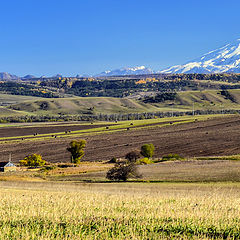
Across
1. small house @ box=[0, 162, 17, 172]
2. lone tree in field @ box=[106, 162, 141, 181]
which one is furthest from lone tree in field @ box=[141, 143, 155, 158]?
lone tree in field @ box=[106, 162, 141, 181]

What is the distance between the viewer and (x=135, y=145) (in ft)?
305

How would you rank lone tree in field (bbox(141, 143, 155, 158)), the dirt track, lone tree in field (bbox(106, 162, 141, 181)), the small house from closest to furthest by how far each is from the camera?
1. lone tree in field (bbox(106, 162, 141, 181))
2. the small house
3. lone tree in field (bbox(141, 143, 155, 158))
4. the dirt track

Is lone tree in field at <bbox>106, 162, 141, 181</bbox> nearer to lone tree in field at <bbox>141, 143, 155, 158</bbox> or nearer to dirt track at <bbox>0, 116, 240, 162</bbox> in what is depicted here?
lone tree in field at <bbox>141, 143, 155, 158</bbox>

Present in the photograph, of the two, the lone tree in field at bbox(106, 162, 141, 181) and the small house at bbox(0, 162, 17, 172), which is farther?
the small house at bbox(0, 162, 17, 172)

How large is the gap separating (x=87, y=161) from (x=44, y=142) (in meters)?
30.3

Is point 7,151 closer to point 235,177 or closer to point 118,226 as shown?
point 235,177

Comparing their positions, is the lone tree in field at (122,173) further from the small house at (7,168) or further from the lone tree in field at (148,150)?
the lone tree in field at (148,150)

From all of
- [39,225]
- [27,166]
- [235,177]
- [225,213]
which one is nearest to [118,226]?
[39,225]

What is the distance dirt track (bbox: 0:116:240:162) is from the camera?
7975 cm

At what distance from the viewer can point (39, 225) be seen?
948 cm

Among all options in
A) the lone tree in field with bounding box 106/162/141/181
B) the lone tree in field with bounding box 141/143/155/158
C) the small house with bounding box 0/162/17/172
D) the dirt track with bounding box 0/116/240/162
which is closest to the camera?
the lone tree in field with bounding box 106/162/141/181

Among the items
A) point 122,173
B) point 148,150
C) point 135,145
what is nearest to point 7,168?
point 148,150

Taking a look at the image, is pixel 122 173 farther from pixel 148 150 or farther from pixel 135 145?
pixel 135 145

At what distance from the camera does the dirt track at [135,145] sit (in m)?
79.8
